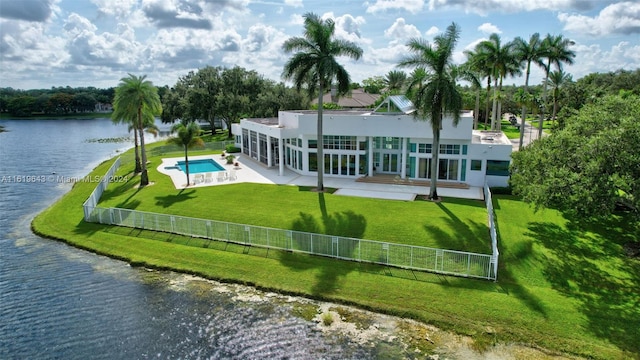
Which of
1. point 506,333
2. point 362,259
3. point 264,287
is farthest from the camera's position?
point 362,259

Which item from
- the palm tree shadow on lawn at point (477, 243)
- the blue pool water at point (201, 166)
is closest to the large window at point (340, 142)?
the palm tree shadow on lawn at point (477, 243)

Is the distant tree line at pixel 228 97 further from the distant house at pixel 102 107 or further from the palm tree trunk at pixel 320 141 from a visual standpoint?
the distant house at pixel 102 107

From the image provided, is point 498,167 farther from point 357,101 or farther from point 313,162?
point 357,101

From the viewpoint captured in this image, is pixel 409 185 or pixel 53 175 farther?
pixel 53 175

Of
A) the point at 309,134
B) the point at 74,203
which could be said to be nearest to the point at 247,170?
the point at 309,134

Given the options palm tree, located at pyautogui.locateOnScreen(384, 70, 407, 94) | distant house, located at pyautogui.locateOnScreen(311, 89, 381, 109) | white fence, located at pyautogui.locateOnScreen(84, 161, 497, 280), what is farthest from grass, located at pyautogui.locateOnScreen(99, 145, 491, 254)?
palm tree, located at pyautogui.locateOnScreen(384, 70, 407, 94)

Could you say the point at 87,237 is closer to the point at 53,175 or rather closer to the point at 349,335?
the point at 349,335
